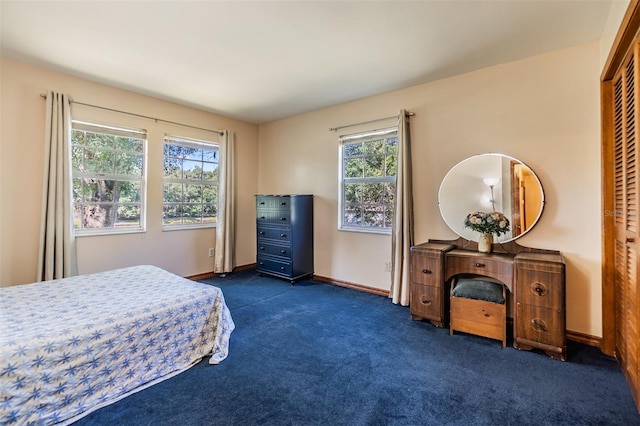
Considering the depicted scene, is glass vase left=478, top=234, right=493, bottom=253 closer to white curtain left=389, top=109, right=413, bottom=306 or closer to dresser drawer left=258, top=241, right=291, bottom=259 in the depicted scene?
white curtain left=389, top=109, right=413, bottom=306

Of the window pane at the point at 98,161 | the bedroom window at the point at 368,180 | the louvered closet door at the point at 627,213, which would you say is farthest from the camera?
the bedroom window at the point at 368,180

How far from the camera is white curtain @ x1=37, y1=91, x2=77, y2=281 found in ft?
9.60

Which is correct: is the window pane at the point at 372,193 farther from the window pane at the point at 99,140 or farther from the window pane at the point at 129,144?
the window pane at the point at 99,140

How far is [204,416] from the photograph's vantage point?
1.59 metres

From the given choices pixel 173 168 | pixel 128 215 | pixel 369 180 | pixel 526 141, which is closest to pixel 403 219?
pixel 369 180

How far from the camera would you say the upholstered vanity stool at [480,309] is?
7.79 ft

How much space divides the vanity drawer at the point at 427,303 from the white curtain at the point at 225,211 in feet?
9.43

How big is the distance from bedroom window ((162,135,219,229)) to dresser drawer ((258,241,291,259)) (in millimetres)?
890

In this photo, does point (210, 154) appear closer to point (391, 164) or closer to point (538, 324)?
point (391, 164)

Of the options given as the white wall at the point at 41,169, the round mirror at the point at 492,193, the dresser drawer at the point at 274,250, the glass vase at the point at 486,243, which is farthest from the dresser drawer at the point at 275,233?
the glass vase at the point at 486,243

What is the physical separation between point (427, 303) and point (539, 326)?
2.81ft

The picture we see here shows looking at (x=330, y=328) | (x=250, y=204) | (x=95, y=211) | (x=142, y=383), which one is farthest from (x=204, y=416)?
(x=250, y=204)

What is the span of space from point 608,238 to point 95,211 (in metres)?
5.07

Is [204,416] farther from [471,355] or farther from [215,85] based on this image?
[215,85]
